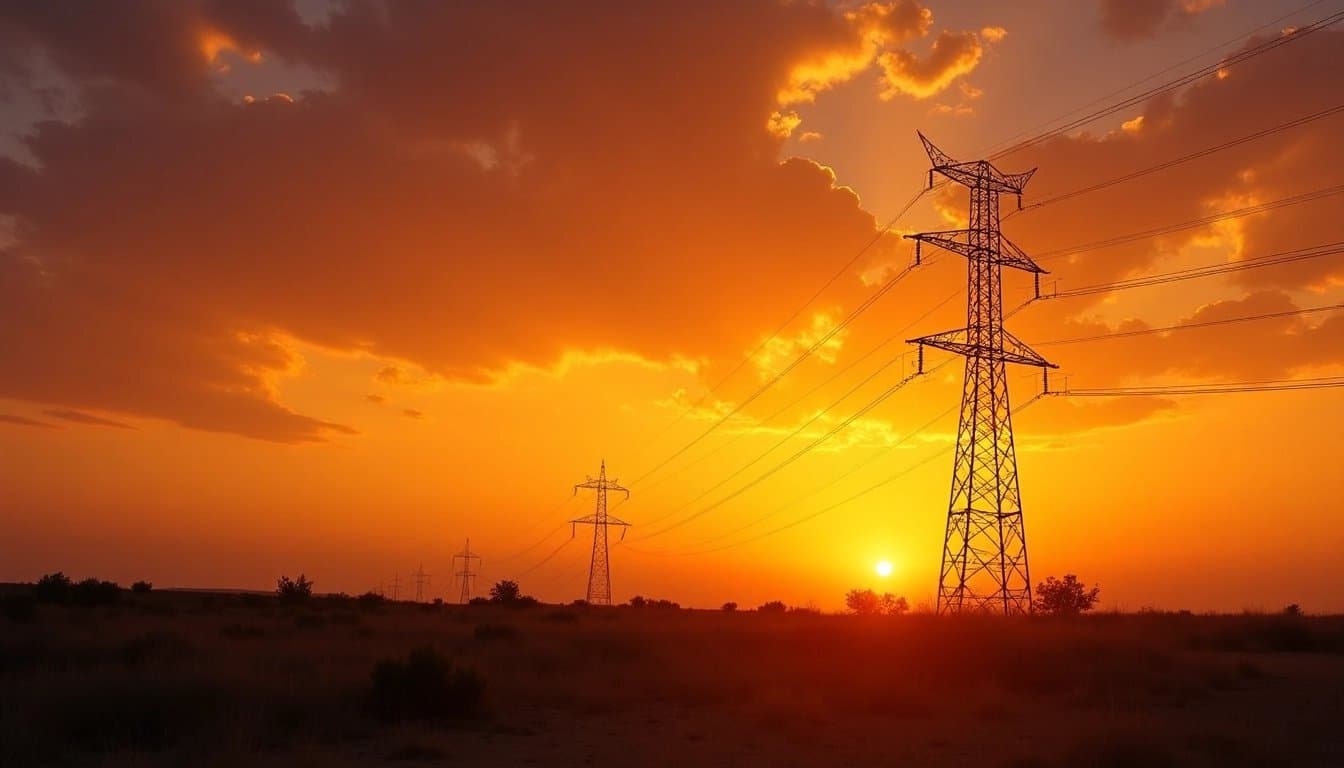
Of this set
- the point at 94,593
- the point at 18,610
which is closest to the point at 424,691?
the point at 18,610

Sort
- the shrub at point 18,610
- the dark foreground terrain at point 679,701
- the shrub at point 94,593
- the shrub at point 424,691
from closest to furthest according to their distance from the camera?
the dark foreground terrain at point 679,701 < the shrub at point 424,691 < the shrub at point 18,610 < the shrub at point 94,593

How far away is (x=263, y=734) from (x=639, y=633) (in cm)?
2181

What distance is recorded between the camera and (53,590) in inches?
2419

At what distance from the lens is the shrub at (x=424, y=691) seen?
795 inches

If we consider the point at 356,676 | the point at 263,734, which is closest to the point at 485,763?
the point at 263,734

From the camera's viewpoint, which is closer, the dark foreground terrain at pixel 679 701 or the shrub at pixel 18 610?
the dark foreground terrain at pixel 679 701

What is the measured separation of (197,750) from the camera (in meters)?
14.8

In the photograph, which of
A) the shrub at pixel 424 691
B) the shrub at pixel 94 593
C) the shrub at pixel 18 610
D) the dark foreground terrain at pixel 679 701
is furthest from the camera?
the shrub at pixel 94 593

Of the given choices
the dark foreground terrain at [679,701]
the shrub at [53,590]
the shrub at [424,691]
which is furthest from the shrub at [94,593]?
the shrub at [424,691]

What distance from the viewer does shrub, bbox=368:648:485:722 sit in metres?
20.2

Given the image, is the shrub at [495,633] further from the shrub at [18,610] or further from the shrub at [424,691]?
the shrub at [18,610]

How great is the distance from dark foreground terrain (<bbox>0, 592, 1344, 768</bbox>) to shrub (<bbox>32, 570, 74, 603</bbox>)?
3418cm

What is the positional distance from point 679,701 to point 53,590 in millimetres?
56824

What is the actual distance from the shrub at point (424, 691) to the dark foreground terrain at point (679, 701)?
45 millimetres
